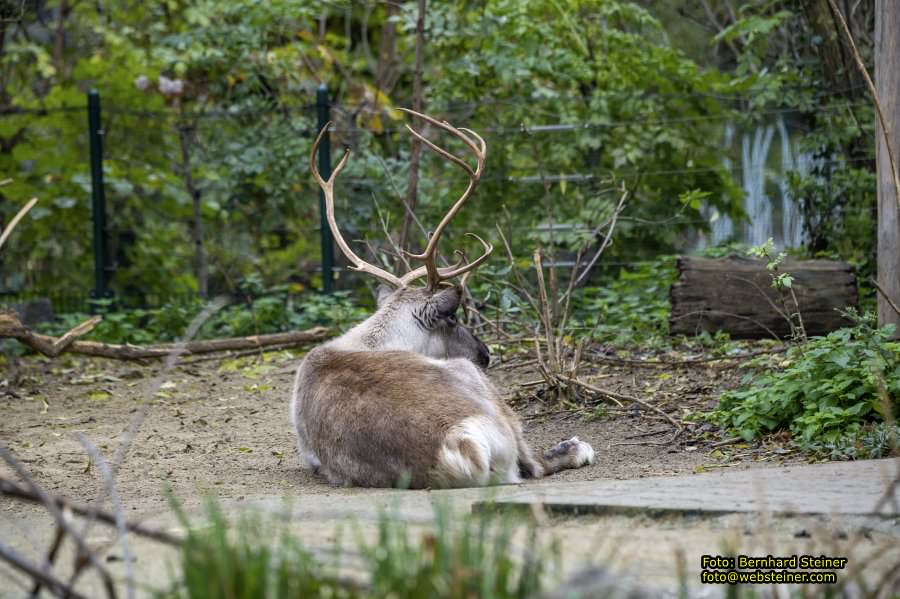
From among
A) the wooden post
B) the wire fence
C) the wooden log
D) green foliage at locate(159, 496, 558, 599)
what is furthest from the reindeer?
the wire fence

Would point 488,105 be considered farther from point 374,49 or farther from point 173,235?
point 374,49

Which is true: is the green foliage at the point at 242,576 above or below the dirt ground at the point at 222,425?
above

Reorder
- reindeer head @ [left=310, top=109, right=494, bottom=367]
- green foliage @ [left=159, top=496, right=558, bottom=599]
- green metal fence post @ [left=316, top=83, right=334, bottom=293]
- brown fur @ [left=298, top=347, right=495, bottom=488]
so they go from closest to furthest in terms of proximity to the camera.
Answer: green foliage @ [left=159, top=496, right=558, bottom=599]
brown fur @ [left=298, top=347, right=495, bottom=488]
reindeer head @ [left=310, top=109, right=494, bottom=367]
green metal fence post @ [left=316, top=83, right=334, bottom=293]

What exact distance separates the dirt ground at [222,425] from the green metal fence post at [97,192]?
1.49m

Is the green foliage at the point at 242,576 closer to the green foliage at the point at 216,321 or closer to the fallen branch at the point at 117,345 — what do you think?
the fallen branch at the point at 117,345

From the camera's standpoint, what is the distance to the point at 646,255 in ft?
33.5

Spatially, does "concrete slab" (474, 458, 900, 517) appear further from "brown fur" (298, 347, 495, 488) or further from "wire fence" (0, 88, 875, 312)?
"wire fence" (0, 88, 875, 312)

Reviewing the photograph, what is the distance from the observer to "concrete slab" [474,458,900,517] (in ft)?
10.7

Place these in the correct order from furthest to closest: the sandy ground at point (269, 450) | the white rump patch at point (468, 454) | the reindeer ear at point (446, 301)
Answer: the reindeer ear at point (446, 301), the white rump patch at point (468, 454), the sandy ground at point (269, 450)

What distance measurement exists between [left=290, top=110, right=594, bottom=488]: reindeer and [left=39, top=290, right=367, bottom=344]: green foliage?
3847mm

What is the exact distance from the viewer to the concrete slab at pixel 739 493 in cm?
325

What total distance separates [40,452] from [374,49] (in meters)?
10.6

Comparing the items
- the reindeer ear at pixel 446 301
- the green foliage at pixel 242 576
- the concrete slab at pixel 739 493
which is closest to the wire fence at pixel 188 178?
the reindeer ear at pixel 446 301

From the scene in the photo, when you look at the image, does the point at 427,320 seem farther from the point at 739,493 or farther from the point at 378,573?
the point at 378,573
